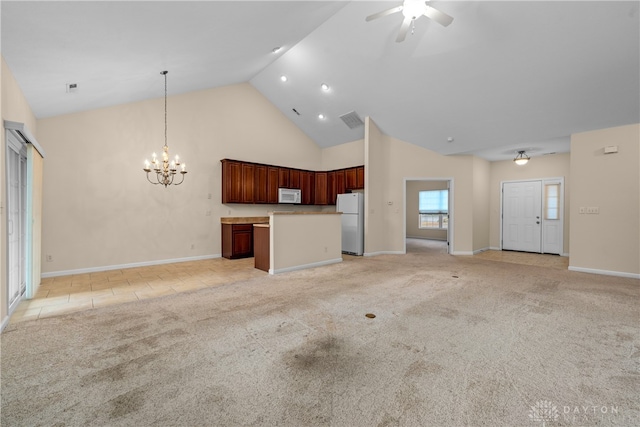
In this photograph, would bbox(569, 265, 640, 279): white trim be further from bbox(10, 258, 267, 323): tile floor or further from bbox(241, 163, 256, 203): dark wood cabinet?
bbox(241, 163, 256, 203): dark wood cabinet

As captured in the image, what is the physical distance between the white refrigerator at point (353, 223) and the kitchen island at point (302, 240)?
1.03 meters

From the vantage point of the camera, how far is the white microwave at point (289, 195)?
7.42m

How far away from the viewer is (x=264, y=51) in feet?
16.0

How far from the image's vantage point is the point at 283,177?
24.6 ft

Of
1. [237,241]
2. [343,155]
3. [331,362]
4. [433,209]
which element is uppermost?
[343,155]

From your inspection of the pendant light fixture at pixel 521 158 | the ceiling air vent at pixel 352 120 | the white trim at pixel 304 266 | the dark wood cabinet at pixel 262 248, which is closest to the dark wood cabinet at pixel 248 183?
the dark wood cabinet at pixel 262 248

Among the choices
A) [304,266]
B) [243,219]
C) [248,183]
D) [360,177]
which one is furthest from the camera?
[360,177]

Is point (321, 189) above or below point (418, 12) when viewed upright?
below

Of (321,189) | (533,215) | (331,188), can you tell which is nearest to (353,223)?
(331,188)

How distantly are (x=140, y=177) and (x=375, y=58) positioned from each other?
503cm

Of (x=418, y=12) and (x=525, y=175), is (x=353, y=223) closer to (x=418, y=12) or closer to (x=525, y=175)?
(x=418, y=12)

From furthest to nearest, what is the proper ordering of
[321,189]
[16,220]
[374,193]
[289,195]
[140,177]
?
[321,189], [289,195], [374,193], [140,177], [16,220]

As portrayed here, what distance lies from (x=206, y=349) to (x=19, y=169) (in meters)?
3.44

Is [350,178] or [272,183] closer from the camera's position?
[272,183]
